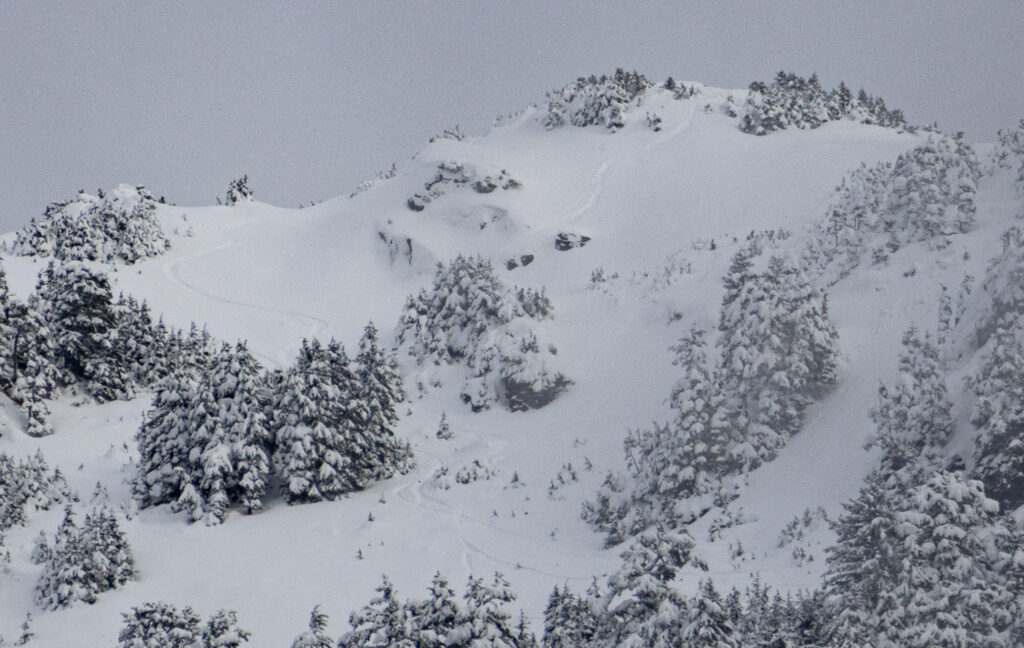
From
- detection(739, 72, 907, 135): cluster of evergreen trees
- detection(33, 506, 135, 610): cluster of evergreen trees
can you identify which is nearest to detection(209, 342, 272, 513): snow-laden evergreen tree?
detection(33, 506, 135, 610): cluster of evergreen trees

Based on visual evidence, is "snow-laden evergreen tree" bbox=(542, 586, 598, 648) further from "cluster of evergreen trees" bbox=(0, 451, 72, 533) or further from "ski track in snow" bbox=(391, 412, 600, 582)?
"cluster of evergreen trees" bbox=(0, 451, 72, 533)

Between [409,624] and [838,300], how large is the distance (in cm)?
3162

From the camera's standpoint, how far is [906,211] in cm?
4634

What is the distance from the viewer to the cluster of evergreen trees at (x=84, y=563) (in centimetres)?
2959

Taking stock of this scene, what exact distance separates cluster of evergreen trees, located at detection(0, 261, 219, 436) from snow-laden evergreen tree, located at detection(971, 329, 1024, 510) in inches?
1431

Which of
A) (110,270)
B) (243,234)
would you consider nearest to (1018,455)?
(110,270)

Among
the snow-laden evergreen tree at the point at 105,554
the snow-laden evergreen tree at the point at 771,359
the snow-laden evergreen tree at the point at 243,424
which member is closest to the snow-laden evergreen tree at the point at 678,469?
the snow-laden evergreen tree at the point at 771,359

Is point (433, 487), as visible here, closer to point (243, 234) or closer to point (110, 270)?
point (110, 270)

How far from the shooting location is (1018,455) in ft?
81.6

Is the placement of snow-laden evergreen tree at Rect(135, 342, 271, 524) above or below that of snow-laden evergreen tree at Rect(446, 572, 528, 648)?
below

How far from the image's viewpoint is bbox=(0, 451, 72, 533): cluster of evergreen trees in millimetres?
36188

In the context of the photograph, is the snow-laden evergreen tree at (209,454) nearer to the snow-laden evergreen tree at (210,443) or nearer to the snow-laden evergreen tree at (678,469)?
the snow-laden evergreen tree at (210,443)

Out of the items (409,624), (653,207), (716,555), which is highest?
(653,207)

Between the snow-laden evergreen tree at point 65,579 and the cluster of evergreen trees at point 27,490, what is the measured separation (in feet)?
21.0
